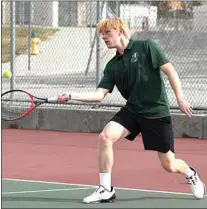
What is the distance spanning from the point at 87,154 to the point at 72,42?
3838 mm

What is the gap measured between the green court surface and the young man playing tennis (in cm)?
15

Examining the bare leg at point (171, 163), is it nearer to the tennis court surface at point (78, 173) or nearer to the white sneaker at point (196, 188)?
the white sneaker at point (196, 188)

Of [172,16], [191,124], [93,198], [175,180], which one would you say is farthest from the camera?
[172,16]

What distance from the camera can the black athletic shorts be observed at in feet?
25.4

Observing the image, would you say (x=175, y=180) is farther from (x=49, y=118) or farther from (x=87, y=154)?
(x=49, y=118)

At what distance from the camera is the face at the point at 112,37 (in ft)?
24.9

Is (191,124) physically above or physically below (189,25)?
below

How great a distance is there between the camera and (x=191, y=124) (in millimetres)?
12883

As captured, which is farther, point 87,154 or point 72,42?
point 72,42

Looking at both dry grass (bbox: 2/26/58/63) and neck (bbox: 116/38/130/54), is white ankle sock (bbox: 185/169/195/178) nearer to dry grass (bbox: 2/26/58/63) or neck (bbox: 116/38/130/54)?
neck (bbox: 116/38/130/54)

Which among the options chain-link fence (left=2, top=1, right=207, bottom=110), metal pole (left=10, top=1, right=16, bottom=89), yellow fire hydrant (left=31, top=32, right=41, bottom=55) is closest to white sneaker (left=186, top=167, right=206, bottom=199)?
chain-link fence (left=2, top=1, right=207, bottom=110)

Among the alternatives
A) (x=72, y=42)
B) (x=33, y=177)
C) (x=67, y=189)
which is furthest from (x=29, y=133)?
(x=67, y=189)

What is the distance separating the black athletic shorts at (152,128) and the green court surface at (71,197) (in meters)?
0.48

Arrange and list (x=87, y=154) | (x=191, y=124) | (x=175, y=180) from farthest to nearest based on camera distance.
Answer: (x=191, y=124), (x=87, y=154), (x=175, y=180)
